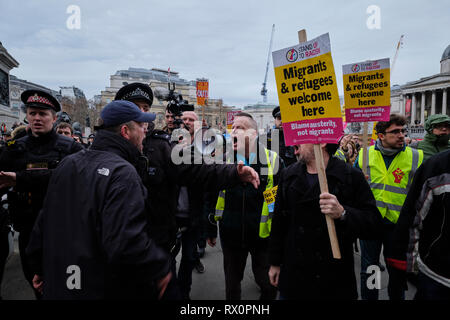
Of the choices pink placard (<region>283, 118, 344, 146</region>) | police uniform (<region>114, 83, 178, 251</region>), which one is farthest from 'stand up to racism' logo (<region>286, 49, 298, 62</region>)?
police uniform (<region>114, 83, 178, 251</region>)

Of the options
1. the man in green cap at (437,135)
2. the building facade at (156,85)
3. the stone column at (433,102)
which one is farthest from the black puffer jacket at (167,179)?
the stone column at (433,102)

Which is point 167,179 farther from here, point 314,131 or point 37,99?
point 37,99

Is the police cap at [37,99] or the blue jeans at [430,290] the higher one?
the police cap at [37,99]

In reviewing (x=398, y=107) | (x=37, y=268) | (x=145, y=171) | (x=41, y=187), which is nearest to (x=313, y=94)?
(x=145, y=171)

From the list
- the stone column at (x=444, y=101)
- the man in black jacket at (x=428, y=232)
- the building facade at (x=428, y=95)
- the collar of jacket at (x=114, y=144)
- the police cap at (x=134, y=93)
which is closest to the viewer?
the man in black jacket at (x=428, y=232)

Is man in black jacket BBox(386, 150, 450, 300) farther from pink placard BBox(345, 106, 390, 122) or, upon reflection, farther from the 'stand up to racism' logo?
pink placard BBox(345, 106, 390, 122)

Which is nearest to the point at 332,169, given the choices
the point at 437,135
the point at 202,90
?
the point at 437,135

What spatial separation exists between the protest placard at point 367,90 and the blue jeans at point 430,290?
2077mm

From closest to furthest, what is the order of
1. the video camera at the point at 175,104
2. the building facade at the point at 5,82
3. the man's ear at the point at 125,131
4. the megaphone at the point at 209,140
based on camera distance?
the man's ear at the point at 125,131, the megaphone at the point at 209,140, the video camera at the point at 175,104, the building facade at the point at 5,82

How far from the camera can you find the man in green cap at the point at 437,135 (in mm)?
3729

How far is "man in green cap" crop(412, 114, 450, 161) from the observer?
373 cm

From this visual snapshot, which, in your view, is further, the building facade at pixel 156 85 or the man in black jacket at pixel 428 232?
the building facade at pixel 156 85

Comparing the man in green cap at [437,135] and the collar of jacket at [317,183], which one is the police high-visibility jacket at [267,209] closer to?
the collar of jacket at [317,183]
